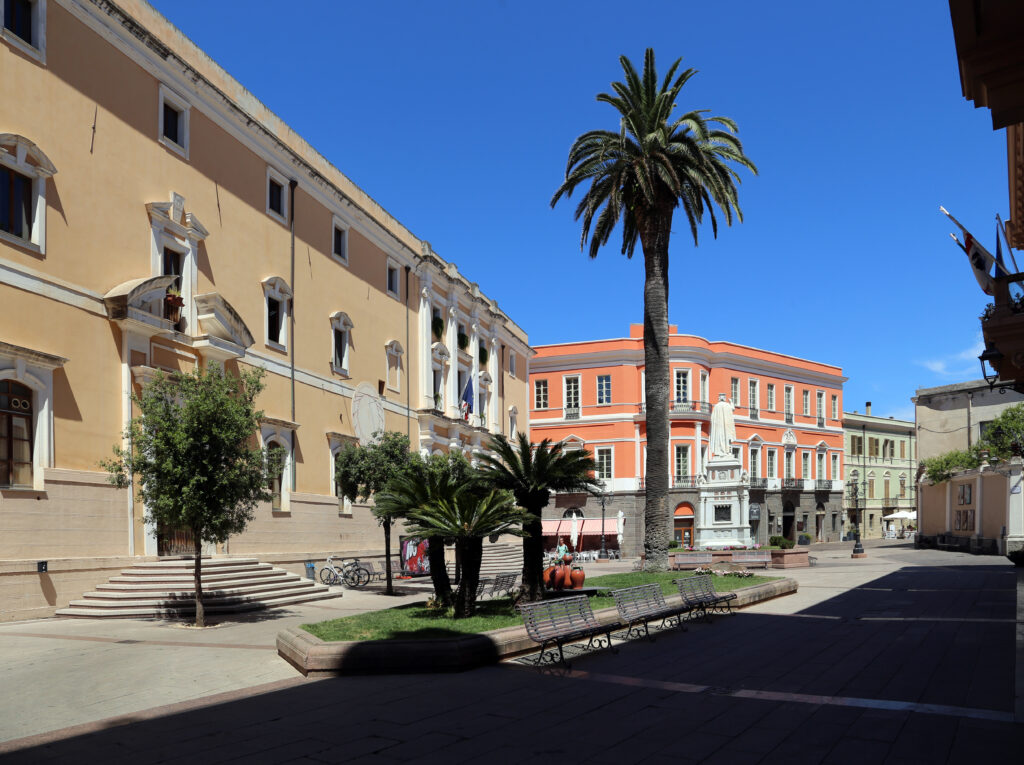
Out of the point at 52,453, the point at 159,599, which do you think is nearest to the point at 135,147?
the point at 52,453

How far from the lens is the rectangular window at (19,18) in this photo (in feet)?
56.3

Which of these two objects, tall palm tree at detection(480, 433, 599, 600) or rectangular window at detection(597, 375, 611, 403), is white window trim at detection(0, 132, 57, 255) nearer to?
tall palm tree at detection(480, 433, 599, 600)

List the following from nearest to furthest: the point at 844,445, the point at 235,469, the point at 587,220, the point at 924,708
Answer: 1. the point at 924,708
2. the point at 235,469
3. the point at 587,220
4. the point at 844,445

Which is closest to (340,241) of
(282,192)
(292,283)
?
(282,192)

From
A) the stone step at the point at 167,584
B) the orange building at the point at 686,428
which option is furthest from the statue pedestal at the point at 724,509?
the stone step at the point at 167,584

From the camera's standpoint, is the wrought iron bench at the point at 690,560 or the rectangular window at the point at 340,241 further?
the rectangular window at the point at 340,241

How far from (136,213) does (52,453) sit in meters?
6.40

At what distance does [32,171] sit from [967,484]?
46042 millimetres

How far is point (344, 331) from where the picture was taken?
31703mm

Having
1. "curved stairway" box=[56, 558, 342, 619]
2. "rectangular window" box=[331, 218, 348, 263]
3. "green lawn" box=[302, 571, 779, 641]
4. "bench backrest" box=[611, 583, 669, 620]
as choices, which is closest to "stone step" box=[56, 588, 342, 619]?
"curved stairway" box=[56, 558, 342, 619]

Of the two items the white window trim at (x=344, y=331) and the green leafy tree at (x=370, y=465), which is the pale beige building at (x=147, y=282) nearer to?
the white window trim at (x=344, y=331)

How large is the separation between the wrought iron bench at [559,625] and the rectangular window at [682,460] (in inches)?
1693

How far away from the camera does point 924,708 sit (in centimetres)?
862

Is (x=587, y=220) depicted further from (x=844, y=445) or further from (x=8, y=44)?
(x=844, y=445)
